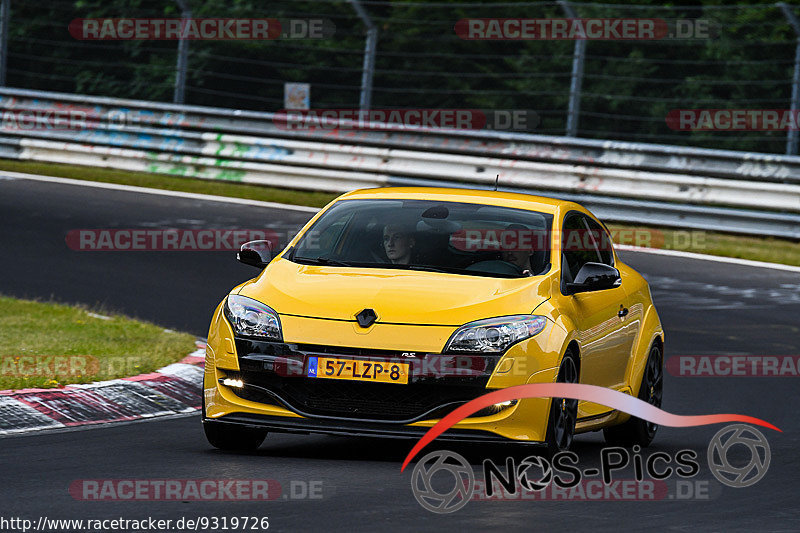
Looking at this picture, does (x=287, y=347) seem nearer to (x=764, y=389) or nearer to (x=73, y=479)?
(x=73, y=479)

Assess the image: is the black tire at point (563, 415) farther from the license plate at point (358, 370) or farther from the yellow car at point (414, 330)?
the license plate at point (358, 370)

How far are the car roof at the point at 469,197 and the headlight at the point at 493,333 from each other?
1.46 metres

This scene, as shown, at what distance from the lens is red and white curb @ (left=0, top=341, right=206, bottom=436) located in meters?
8.94

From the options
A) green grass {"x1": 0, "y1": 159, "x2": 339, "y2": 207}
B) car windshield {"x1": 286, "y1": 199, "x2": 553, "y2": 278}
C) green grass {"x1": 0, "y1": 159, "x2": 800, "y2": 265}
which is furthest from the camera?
green grass {"x1": 0, "y1": 159, "x2": 339, "y2": 207}

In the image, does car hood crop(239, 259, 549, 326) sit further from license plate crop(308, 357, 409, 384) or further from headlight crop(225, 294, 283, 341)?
license plate crop(308, 357, 409, 384)

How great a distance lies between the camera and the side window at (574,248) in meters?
9.01

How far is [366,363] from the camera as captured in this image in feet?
25.5

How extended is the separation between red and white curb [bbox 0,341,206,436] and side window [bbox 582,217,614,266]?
262 cm

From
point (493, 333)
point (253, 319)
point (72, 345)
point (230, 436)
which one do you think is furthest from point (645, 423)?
point (72, 345)

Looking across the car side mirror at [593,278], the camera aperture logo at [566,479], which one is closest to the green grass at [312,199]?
the car side mirror at [593,278]

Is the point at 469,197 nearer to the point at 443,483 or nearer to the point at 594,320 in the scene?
the point at 594,320

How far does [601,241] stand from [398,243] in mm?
1602

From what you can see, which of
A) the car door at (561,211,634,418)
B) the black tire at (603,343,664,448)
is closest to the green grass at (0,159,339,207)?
the black tire at (603,343,664,448)

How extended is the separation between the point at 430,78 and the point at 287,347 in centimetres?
2247
